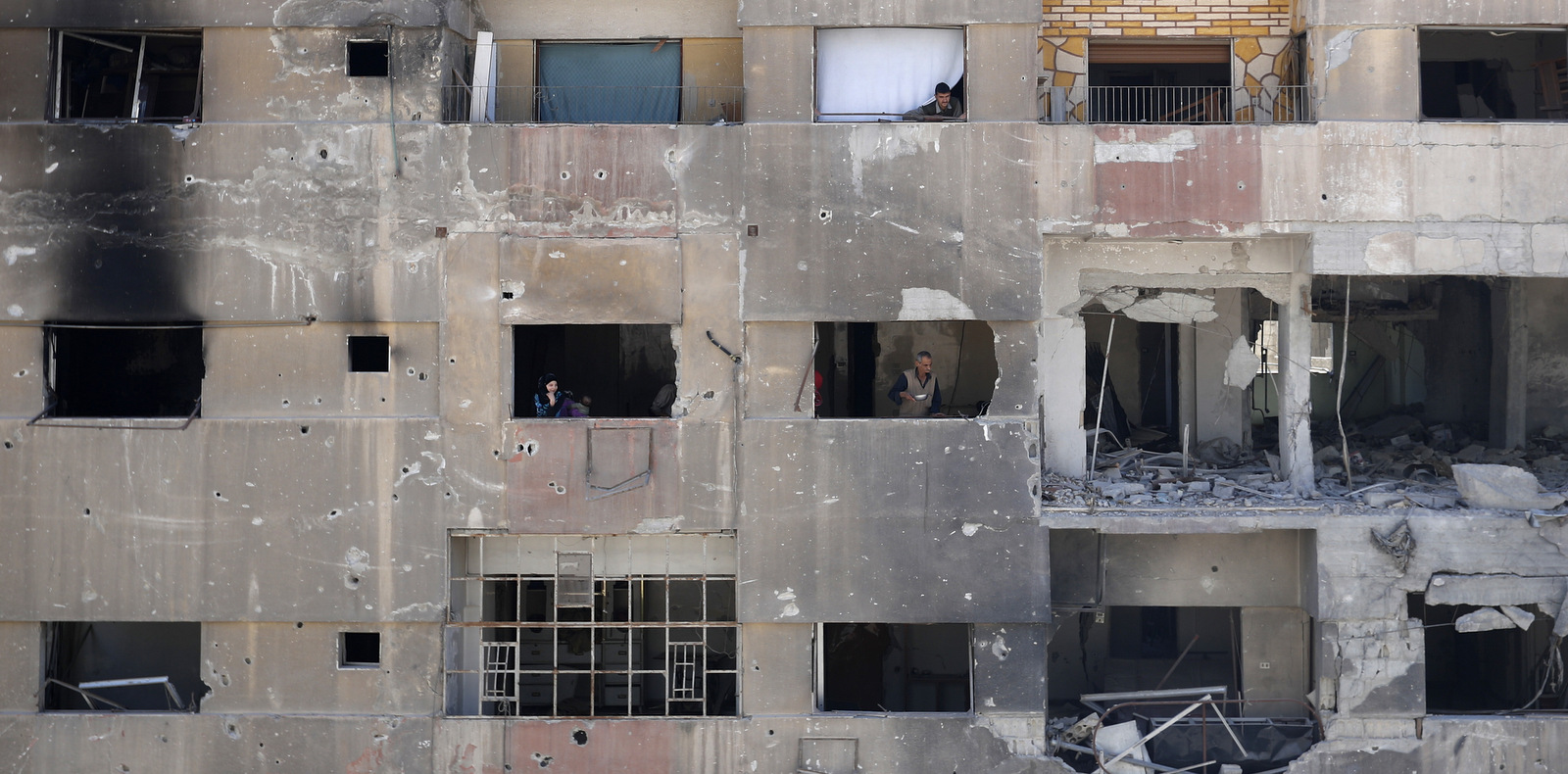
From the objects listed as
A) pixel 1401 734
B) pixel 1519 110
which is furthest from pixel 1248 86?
pixel 1401 734

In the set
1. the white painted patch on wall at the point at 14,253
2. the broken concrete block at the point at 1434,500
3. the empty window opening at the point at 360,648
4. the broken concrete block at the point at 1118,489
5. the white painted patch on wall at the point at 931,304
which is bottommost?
the empty window opening at the point at 360,648

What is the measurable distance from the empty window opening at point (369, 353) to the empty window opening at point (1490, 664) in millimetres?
11763

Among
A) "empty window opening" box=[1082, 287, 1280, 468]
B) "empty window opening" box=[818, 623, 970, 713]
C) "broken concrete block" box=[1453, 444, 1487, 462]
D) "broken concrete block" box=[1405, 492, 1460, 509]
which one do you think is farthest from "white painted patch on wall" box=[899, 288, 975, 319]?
"broken concrete block" box=[1453, 444, 1487, 462]

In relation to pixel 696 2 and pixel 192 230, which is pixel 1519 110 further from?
pixel 192 230

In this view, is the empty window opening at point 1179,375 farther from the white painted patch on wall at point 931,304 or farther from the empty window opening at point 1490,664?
the empty window opening at point 1490,664

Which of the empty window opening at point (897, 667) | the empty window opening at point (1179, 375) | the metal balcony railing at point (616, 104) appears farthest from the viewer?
the empty window opening at point (897, 667)

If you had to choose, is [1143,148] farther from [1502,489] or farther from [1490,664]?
[1490,664]

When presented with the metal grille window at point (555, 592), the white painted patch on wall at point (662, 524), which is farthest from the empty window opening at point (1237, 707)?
the white painted patch on wall at point (662, 524)

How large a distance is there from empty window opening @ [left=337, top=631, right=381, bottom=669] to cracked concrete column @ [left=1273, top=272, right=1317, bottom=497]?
9.89m

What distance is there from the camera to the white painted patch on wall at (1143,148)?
11.9 metres

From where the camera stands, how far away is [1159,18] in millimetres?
12820

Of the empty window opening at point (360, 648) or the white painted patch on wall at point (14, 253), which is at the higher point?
the white painted patch on wall at point (14, 253)

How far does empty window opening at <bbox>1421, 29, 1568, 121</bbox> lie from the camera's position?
14.2m

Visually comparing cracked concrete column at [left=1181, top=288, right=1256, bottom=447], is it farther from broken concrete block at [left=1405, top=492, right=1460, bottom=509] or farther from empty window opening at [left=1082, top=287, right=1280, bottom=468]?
broken concrete block at [left=1405, top=492, right=1460, bottom=509]
